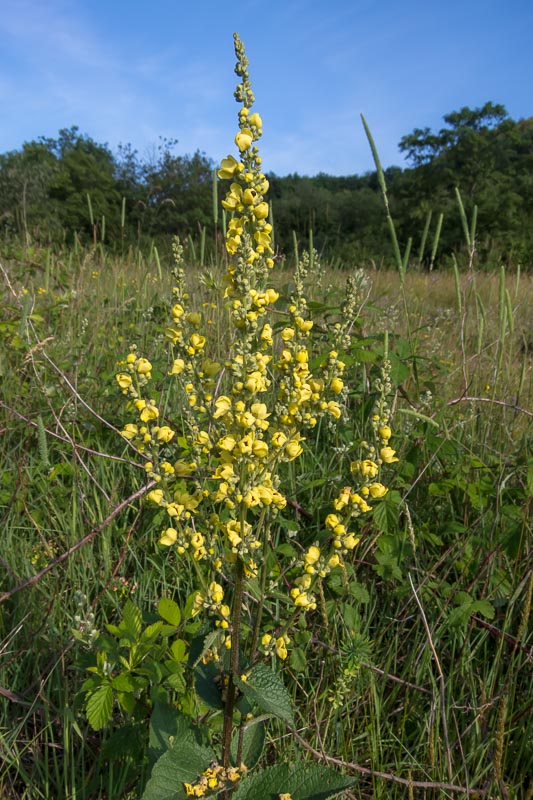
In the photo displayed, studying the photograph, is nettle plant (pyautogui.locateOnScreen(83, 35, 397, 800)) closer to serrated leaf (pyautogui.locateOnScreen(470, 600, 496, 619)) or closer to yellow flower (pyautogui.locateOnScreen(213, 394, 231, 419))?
yellow flower (pyautogui.locateOnScreen(213, 394, 231, 419))

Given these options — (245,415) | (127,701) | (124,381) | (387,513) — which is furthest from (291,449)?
(387,513)

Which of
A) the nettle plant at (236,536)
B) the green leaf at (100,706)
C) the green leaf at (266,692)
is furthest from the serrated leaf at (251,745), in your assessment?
the green leaf at (100,706)

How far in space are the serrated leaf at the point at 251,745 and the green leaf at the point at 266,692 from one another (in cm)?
21

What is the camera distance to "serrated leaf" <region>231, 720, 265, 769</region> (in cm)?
129

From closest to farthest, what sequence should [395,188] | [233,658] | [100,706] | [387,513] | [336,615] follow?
[233,658], [100,706], [336,615], [387,513], [395,188]

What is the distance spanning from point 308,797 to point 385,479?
1437 mm

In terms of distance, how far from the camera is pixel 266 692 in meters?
1.12

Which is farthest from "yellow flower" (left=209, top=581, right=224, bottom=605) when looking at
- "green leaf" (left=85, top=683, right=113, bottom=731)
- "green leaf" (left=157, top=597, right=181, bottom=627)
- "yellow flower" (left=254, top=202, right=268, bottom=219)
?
"yellow flower" (left=254, top=202, right=268, bottom=219)

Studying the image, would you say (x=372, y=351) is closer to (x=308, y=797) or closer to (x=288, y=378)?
(x=288, y=378)

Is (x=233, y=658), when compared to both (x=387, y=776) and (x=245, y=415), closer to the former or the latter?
(x=245, y=415)

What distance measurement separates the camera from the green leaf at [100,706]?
4.12ft

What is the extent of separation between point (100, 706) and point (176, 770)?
27 centimetres

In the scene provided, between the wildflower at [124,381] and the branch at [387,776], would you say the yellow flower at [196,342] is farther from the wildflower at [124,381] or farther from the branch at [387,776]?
the branch at [387,776]

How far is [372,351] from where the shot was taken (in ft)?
8.32
